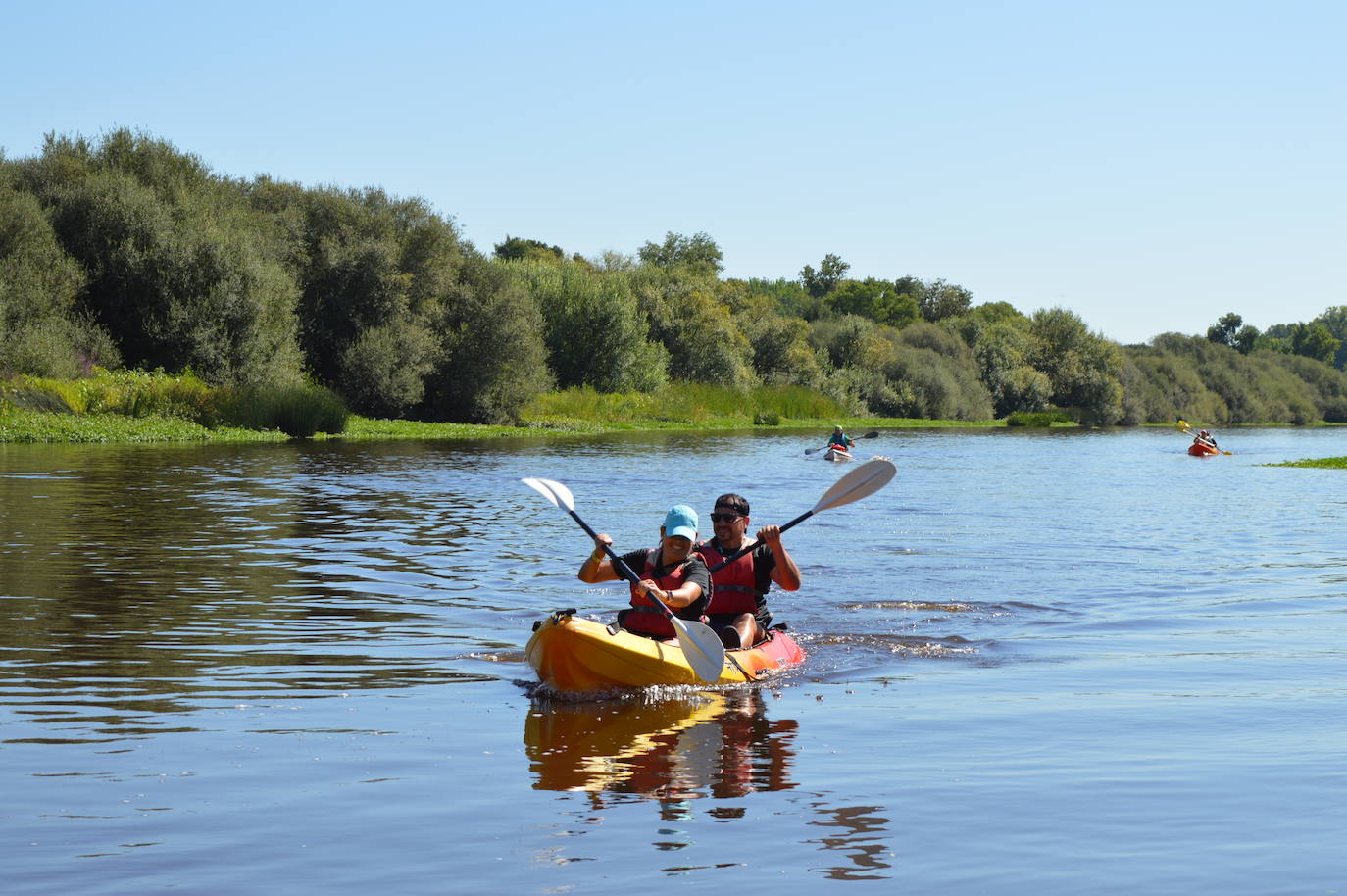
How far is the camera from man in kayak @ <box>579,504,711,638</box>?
957 cm

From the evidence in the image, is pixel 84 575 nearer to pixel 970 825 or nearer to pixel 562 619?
pixel 562 619

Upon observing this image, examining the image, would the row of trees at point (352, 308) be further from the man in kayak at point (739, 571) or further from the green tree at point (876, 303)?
the green tree at point (876, 303)

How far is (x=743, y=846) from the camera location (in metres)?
5.82

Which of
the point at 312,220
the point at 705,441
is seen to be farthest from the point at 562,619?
the point at 312,220

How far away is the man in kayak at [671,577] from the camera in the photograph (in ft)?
31.4

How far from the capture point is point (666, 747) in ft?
25.6

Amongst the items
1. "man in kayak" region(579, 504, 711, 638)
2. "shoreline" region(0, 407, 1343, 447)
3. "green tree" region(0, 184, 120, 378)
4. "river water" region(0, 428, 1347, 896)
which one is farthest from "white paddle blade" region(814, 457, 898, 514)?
"green tree" region(0, 184, 120, 378)

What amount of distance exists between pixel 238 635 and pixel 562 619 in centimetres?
316

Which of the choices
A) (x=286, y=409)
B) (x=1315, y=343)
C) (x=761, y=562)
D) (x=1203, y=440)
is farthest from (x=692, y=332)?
(x=1315, y=343)

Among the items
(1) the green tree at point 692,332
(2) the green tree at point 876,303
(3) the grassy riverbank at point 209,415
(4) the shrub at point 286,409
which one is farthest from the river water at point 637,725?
(2) the green tree at point 876,303

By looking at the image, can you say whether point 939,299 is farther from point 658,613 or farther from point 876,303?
point 658,613

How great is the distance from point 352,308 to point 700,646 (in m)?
44.4

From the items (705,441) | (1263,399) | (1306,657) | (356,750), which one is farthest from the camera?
(1263,399)

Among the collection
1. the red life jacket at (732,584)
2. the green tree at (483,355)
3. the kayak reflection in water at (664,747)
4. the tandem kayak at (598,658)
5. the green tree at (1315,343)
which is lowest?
the kayak reflection in water at (664,747)
